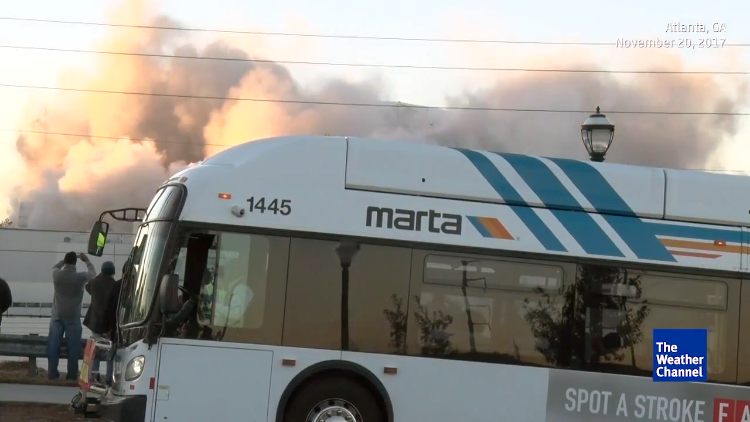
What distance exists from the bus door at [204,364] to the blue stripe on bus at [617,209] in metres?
3.19

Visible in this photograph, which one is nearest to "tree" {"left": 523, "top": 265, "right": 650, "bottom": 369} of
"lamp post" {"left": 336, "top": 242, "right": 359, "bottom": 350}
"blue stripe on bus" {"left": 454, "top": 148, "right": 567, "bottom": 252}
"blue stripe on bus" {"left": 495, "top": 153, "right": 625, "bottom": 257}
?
"blue stripe on bus" {"left": 495, "top": 153, "right": 625, "bottom": 257}

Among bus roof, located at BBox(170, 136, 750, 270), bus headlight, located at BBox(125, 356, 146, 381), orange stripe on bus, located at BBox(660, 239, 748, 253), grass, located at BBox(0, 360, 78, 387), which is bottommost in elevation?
grass, located at BBox(0, 360, 78, 387)

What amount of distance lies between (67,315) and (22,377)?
1.20 meters

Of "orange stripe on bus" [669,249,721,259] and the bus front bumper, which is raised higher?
"orange stripe on bus" [669,249,721,259]

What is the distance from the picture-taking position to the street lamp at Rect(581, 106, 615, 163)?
1262 cm

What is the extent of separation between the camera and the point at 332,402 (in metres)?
8.23

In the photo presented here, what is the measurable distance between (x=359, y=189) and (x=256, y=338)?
1.55 m

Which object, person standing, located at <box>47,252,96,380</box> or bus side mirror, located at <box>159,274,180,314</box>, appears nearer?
bus side mirror, located at <box>159,274,180,314</box>

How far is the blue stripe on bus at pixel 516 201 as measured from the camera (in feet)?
28.6

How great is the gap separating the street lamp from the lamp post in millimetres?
5278

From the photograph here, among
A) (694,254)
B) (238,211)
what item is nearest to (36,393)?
(238,211)

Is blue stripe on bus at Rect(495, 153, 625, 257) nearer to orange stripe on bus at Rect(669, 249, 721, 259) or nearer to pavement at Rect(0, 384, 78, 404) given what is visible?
orange stripe on bus at Rect(669, 249, 721, 259)

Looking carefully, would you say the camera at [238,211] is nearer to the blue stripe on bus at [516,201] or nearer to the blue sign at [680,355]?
the blue stripe on bus at [516,201]

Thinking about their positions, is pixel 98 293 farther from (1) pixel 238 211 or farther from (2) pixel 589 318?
(2) pixel 589 318
